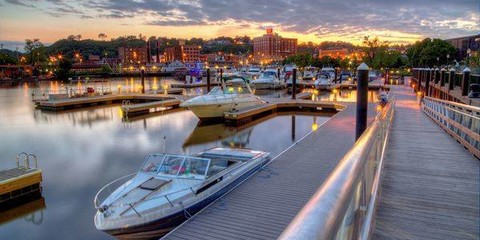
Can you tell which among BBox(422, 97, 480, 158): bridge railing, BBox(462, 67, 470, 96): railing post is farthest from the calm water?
BBox(462, 67, 470, 96): railing post

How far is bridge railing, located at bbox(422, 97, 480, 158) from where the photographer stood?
8.41 meters

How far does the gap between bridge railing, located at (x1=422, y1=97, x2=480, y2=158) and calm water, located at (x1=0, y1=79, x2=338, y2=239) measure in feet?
28.8

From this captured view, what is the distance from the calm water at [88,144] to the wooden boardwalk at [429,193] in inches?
327

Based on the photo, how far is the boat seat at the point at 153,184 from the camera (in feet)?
32.3

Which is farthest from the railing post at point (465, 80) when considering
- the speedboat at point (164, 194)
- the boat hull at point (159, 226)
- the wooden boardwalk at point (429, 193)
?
the boat hull at point (159, 226)

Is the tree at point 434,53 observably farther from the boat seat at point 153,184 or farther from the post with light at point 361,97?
the boat seat at point 153,184

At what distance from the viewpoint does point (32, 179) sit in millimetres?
13008

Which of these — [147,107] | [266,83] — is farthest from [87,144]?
[266,83]

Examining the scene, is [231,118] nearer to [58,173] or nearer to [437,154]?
[58,173]

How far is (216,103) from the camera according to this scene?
27344 mm

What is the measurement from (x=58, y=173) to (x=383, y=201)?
15.4 m

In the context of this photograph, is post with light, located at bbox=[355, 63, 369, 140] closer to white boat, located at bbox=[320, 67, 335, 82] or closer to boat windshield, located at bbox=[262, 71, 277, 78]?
boat windshield, located at bbox=[262, 71, 277, 78]

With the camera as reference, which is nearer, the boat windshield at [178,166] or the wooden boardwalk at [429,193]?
the wooden boardwalk at [429,193]

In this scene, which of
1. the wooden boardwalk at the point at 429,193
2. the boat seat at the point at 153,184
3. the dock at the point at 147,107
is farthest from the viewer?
the dock at the point at 147,107
